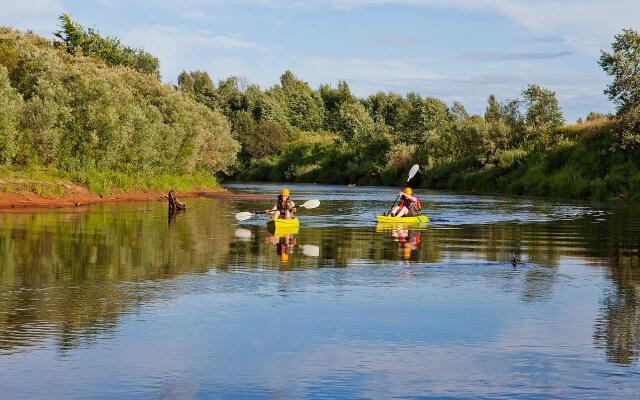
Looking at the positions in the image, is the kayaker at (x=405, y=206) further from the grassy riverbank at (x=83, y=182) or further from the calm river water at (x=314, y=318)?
the grassy riverbank at (x=83, y=182)

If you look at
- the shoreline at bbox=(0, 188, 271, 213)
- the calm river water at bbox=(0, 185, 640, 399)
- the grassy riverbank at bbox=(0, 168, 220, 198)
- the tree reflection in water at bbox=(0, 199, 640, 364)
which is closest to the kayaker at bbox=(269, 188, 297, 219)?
the tree reflection in water at bbox=(0, 199, 640, 364)

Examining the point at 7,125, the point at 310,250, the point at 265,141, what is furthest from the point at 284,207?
the point at 265,141

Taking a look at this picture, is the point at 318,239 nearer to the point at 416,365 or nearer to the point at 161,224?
the point at 161,224

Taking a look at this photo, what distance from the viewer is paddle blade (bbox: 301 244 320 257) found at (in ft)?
92.7

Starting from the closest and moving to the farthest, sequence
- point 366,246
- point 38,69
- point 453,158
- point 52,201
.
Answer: point 366,246 → point 52,201 → point 38,69 → point 453,158

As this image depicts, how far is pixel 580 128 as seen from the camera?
91250 mm

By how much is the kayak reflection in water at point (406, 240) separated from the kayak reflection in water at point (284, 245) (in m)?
3.66

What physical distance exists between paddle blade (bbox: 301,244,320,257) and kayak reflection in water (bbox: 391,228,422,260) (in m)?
2.73

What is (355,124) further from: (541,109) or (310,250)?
(310,250)

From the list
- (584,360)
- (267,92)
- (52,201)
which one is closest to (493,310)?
(584,360)

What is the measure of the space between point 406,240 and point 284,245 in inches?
207

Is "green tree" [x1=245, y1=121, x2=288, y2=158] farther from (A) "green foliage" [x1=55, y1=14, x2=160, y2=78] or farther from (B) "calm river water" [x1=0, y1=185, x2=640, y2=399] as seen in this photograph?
(B) "calm river water" [x1=0, y1=185, x2=640, y2=399]

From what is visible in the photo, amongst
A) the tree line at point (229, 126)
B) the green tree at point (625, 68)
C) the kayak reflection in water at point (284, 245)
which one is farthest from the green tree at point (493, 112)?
the kayak reflection in water at point (284, 245)

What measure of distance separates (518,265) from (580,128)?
69687 mm
